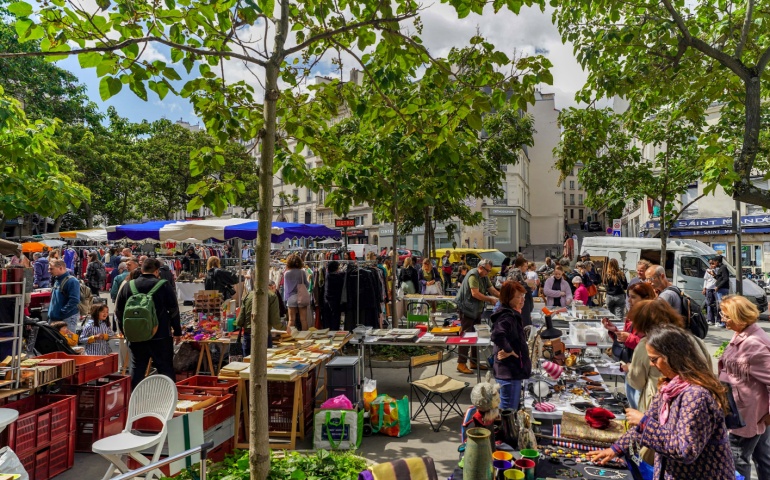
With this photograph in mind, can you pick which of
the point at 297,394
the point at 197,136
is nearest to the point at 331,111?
the point at 297,394

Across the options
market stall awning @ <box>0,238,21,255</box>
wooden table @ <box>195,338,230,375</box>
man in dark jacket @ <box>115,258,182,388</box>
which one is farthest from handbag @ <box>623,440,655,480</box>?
wooden table @ <box>195,338,230,375</box>

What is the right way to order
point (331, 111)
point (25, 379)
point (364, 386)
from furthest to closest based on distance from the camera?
point (364, 386) < point (25, 379) < point (331, 111)

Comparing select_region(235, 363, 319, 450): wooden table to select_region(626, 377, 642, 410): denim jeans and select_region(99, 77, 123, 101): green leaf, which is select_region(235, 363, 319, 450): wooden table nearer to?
select_region(626, 377, 642, 410): denim jeans

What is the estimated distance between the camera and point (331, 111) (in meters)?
4.59

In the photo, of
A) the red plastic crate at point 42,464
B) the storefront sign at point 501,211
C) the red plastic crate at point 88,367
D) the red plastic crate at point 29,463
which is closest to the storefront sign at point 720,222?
the storefront sign at point 501,211

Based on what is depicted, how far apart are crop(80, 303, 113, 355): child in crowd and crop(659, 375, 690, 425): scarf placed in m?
7.77

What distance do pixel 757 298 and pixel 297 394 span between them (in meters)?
14.2

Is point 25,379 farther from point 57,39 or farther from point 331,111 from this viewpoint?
point 331,111

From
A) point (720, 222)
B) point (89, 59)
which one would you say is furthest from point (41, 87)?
point (720, 222)

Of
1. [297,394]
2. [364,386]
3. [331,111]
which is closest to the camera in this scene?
[331,111]

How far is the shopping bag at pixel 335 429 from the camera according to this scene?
5625 millimetres

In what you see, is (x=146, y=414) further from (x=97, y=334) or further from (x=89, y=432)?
(x=97, y=334)

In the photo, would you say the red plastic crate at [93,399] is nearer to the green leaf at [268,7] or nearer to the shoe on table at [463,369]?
the green leaf at [268,7]

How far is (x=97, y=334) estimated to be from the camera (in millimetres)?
8078
